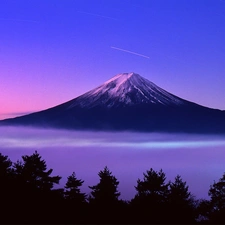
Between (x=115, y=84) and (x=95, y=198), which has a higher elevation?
(x=115, y=84)

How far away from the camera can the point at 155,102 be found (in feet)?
626

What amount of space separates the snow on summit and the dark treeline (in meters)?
147

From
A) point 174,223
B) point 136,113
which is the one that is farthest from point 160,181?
point 136,113

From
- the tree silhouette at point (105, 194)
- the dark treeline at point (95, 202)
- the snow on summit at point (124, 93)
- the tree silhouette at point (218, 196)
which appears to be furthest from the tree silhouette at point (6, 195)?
the snow on summit at point (124, 93)

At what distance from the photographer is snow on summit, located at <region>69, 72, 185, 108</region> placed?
184m

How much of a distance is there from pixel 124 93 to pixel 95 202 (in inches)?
5962

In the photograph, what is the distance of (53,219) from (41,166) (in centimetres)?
1522

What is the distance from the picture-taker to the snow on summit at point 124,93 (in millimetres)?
184500

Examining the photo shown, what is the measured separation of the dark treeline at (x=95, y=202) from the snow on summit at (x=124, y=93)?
147 metres

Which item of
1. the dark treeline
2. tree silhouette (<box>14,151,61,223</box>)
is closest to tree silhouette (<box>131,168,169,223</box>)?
the dark treeline

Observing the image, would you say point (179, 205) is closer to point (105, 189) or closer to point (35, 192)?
point (105, 189)

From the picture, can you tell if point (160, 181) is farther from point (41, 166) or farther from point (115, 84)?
point (115, 84)

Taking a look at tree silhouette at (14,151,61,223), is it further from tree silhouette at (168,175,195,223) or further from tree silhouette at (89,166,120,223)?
tree silhouette at (168,175,195,223)

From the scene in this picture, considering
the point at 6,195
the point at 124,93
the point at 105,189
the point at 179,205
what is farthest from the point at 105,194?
the point at 124,93
